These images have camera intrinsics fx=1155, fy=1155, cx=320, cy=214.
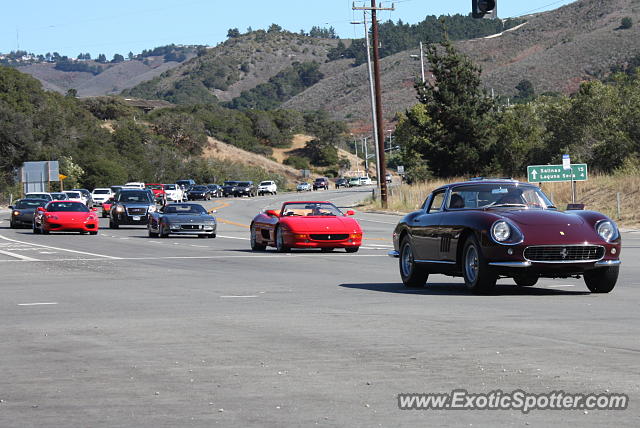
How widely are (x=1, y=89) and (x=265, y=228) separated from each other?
9538 centimetres

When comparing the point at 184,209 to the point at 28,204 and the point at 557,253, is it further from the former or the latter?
the point at 557,253

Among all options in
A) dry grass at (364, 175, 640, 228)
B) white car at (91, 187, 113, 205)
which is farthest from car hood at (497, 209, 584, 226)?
white car at (91, 187, 113, 205)

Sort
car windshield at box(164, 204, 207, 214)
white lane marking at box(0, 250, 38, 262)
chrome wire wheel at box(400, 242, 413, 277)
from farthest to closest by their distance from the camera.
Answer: car windshield at box(164, 204, 207, 214), white lane marking at box(0, 250, 38, 262), chrome wire wheel at box(400, 242, 413, 277)

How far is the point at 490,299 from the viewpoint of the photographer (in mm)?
15117

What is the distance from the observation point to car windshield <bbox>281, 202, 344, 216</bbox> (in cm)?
2931

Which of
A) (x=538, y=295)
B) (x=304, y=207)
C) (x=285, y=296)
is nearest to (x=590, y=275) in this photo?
(x=538, y=295)

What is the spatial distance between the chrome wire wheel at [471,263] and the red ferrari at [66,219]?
1083 inches

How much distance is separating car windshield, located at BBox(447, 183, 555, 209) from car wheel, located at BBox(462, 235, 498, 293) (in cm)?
76

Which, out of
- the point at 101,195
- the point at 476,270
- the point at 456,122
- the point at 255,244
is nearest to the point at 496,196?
the point at 476,270

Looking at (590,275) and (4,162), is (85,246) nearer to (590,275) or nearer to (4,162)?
(590,275)

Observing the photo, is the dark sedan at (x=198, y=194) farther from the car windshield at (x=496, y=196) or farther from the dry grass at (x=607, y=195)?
the car windshield at (x=496, y=196)

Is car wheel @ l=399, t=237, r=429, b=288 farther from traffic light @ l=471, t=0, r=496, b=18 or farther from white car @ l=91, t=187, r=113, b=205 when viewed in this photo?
white car @ l=91, t=187, r=113, b=205

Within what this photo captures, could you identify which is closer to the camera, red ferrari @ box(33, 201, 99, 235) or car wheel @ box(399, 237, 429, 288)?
car wheel @ box(399, 237, 429, 288)

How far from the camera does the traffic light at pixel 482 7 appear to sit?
26.0 metres
